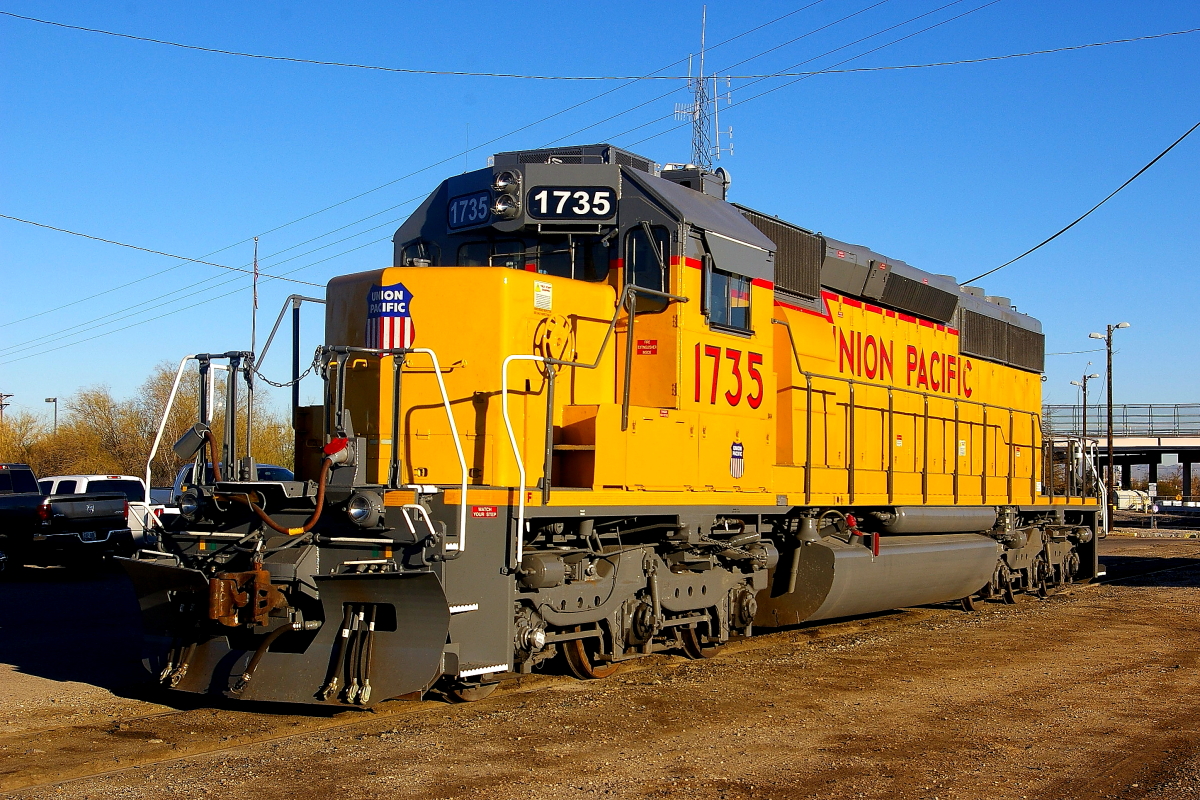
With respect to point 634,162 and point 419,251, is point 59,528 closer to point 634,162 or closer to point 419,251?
point 419,251

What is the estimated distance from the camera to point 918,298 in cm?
1238

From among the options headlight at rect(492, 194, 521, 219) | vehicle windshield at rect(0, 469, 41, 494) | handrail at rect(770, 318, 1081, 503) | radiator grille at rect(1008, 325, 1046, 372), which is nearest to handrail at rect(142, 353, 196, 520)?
headlight at rect(492, 194, 521, 219)

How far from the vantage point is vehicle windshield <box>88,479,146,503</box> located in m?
19.5

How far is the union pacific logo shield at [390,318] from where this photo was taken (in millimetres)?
6926

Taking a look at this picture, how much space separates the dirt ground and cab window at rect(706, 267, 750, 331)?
8.86ft

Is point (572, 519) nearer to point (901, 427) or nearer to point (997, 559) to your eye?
point (901, 427)

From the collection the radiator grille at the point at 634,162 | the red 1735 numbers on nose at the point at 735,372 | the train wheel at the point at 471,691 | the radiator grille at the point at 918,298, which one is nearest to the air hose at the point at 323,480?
the train wheel at the point at 471,691

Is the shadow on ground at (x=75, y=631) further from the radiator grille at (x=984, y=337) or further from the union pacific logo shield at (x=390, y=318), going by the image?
the radiator grille at (x=984, y=337)

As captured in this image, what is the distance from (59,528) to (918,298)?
13.1 m

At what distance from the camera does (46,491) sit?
2003 cm

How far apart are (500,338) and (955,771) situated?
12.2 ft

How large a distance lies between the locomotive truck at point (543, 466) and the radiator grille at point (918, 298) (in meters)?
1.17

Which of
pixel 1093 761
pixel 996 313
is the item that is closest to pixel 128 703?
pixel 1093 761

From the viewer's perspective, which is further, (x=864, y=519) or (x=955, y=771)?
(x=864, y=519)
